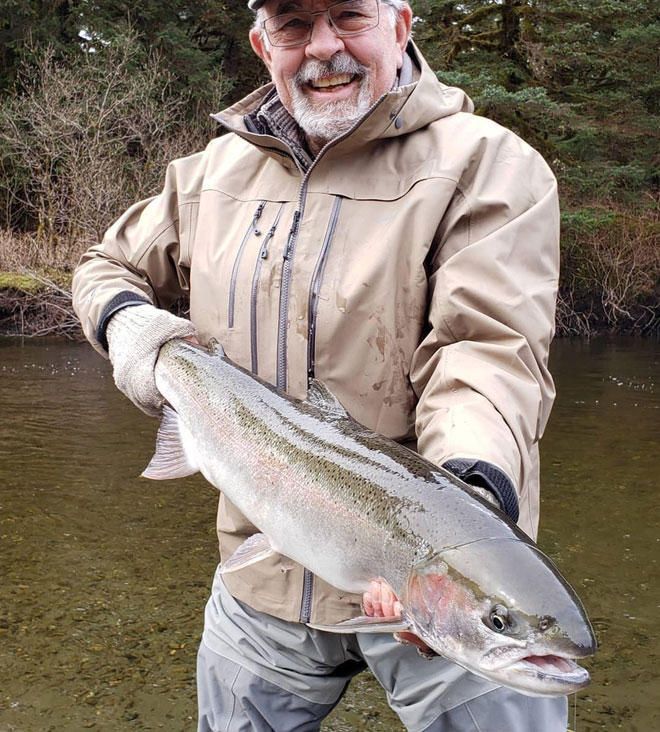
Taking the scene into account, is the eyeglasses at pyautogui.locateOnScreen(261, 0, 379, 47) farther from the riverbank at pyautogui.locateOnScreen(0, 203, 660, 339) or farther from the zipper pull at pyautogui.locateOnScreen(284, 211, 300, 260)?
the riverbank at pyautogui.locateOnScreen(0, 203, 660, 339)

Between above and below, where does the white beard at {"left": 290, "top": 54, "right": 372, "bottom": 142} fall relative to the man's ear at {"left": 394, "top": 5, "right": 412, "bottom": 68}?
below

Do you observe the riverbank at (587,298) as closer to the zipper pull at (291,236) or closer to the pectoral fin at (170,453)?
the pectoral fin at (170,453)

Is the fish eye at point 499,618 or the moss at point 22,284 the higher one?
the fish eye at point 499,618

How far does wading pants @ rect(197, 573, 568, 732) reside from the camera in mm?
2482

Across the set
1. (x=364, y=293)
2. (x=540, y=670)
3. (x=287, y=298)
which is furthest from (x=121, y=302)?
(x=540, y=670)

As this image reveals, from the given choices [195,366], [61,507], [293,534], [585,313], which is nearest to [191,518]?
[61,507]

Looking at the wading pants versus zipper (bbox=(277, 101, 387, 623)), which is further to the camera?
zipper (bbox=(277, 101, 387, 623))

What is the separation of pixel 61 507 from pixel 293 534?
648cm

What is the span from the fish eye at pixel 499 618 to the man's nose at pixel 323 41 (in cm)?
198

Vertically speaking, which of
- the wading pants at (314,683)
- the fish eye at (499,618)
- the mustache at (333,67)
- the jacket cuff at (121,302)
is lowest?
the wading pants at (314,683)

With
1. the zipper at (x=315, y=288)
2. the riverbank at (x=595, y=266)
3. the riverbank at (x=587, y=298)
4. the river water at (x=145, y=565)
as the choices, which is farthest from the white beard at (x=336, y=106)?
the riverbank at (x=595, y=266)

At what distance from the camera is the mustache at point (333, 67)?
9.43 ft

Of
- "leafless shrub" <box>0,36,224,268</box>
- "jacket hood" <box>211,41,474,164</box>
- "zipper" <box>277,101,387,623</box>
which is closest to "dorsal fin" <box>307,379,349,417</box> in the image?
"zipper" <box>277,101,387,623</box>

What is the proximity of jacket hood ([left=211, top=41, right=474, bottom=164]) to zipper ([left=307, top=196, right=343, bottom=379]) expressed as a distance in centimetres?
24
